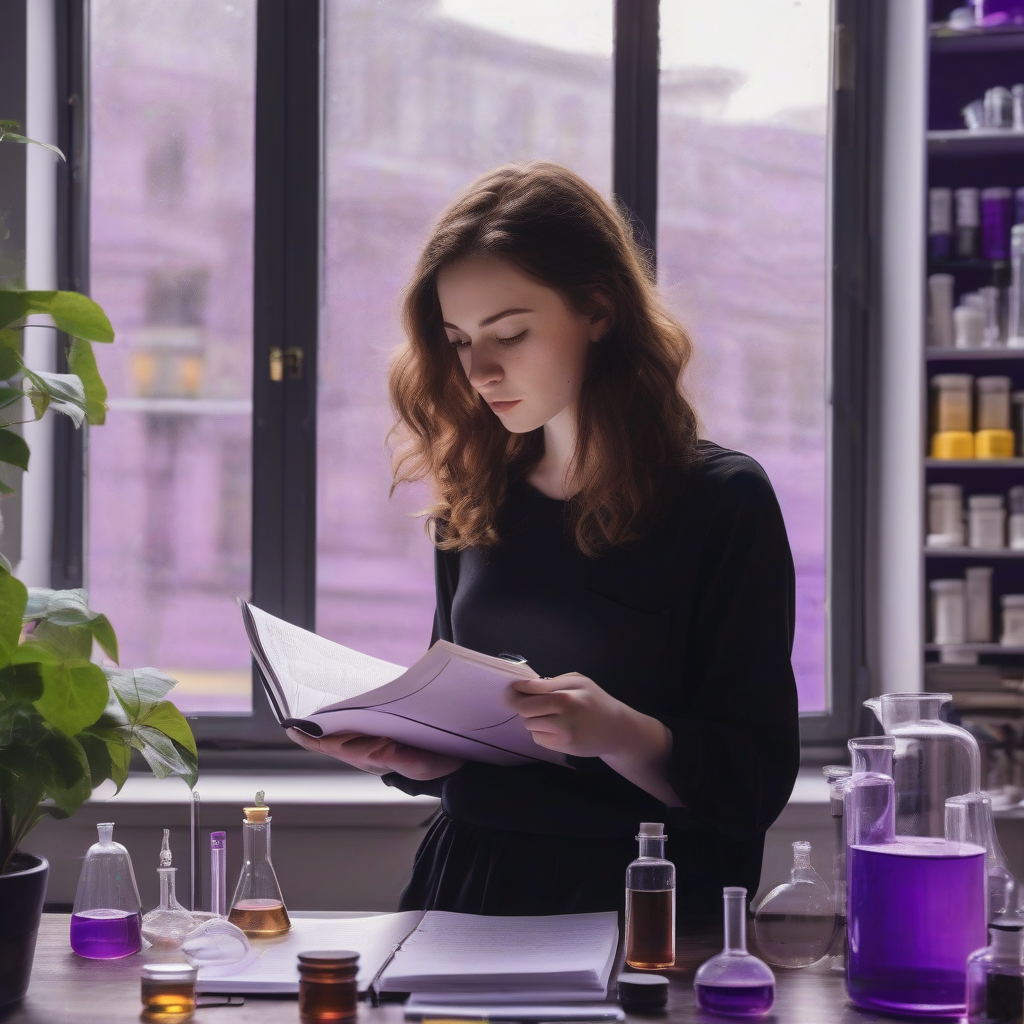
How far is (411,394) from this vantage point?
1684 millimetres

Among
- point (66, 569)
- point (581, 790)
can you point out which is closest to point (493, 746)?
point (581, 790)

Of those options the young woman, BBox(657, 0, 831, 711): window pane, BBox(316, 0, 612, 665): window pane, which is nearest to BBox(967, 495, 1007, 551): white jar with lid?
BBox(657, 0, 831, 711): window pane

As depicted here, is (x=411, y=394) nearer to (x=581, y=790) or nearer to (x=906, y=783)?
(x=581, y=790)

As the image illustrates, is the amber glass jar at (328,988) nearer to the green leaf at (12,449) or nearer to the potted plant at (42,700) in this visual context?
the potted plant at (42,700)

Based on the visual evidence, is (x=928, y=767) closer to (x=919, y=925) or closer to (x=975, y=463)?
A: (x=919, y=925)

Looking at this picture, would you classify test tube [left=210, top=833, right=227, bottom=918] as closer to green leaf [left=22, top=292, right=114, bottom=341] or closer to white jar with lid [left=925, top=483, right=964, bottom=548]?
green leaf [left=22, top=292, right=114, bottom=341]

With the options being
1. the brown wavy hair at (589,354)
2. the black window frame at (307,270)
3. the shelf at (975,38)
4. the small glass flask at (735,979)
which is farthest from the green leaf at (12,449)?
the shelf at (975,38)

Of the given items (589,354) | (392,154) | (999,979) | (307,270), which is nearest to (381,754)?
(589,354)

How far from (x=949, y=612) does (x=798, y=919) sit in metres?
1.66

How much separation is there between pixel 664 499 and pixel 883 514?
1555 millimetres

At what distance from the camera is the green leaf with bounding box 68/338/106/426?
117 cm

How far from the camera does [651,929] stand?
1066mm

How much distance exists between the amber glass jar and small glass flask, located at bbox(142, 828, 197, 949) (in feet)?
0.94

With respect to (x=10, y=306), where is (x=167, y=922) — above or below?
below
